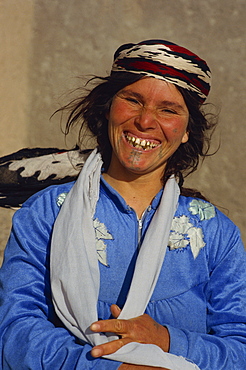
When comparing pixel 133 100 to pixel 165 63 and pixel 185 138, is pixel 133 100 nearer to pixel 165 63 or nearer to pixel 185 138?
pixel 165 63

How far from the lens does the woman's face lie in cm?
229

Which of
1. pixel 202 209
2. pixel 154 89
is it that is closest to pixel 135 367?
pixel 202 209

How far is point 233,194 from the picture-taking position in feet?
12.4

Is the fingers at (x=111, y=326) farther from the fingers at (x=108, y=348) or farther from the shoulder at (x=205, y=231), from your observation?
the shoulder at (x=205, y=231)

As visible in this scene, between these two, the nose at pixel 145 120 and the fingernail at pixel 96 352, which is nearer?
the fingernail at pixel 96 352

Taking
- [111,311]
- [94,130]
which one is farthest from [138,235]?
[94,130]

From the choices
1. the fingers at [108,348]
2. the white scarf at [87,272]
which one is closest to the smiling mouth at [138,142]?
the white scarf at [87,272]

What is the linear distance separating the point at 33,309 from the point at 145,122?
75 centimetres

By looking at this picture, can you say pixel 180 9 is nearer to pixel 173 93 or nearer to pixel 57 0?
pixel 57 0

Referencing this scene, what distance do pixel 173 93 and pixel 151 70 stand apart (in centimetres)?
11

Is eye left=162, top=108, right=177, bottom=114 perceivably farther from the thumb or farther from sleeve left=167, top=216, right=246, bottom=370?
the thumb

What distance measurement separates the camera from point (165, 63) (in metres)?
2.29

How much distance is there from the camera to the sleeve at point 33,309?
2.02m

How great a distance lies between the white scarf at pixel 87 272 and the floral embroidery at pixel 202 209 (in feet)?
0.49
